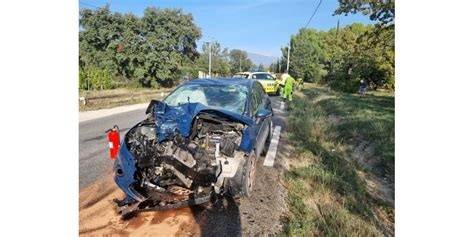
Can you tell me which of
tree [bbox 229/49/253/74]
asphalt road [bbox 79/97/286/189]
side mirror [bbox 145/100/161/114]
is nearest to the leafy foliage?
asphalt road [bbox 79/97/286/189]

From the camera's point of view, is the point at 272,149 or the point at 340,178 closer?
the point at 340,178

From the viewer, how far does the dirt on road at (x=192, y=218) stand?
9.64 feet

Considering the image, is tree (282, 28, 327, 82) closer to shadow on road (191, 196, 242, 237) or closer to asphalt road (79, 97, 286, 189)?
asphalt road (79, 97, 286, 189)

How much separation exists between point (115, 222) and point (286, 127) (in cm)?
626

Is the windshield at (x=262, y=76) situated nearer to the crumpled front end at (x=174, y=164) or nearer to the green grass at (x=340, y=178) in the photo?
the green grass at (x=340, y=178)

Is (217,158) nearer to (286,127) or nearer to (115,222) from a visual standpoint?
(115,222)

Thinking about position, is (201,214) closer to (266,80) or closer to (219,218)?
(219,218)

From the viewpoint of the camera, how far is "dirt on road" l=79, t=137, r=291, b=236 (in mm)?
2938

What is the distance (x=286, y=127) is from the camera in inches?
338

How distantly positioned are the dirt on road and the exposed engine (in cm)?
26

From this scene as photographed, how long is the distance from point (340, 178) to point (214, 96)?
7.90ft

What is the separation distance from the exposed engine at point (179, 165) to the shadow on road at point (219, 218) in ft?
1.08

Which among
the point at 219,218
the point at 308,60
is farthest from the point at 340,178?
the point at 308,60

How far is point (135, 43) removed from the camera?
27.0 metres
